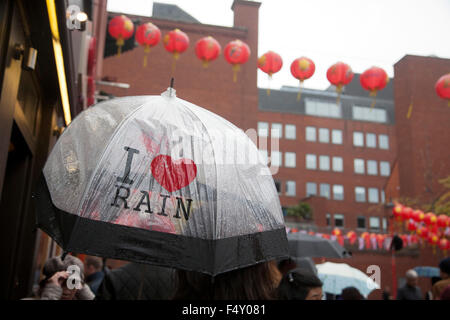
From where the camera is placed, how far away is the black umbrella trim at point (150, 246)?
157 cm

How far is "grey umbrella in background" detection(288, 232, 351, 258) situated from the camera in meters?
6.77

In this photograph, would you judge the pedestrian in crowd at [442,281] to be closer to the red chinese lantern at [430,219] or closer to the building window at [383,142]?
the red chinese lantern at [430,219]

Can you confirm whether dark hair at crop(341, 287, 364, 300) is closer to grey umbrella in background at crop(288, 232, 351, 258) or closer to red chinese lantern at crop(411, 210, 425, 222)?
grey umbrella in background at crop(288, 232, 351, 258)

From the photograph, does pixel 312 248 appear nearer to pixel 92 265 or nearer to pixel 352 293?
pixel 352 293

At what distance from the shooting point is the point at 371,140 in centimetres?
5050

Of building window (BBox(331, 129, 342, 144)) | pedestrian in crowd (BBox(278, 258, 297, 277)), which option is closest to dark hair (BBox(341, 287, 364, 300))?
pedestrian in crowd (BBox(278, 258, 297, 277))

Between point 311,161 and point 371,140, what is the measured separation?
7.82 meters

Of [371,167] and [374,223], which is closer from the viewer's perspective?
[374,223]

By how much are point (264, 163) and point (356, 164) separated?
5011 centimetres

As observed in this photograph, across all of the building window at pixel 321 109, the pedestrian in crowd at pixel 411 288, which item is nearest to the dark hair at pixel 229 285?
the pedestrian in crowd at pixel 411 288

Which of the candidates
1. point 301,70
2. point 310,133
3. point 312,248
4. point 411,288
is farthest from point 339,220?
point 411,288
